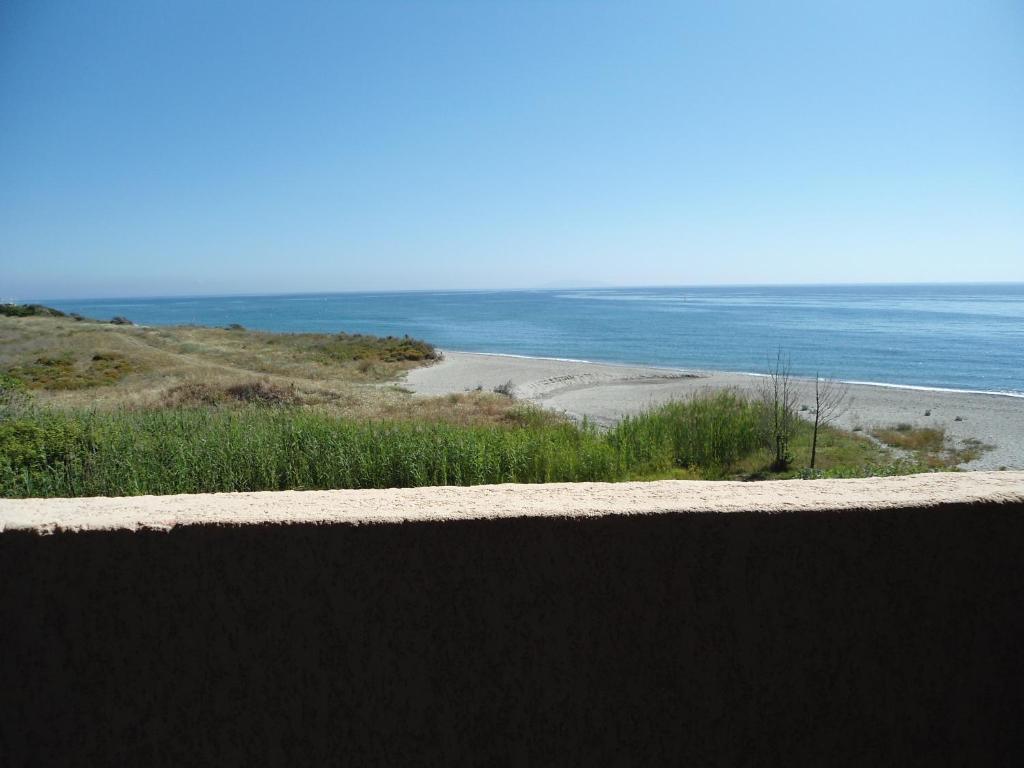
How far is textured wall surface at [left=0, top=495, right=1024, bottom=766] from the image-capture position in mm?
1835

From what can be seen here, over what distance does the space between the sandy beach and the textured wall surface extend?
15.6m

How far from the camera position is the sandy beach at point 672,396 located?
1920cm

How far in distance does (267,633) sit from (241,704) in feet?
0.71

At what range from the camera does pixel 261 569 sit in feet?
6.07

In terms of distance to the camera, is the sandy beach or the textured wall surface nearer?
the textured wall surface

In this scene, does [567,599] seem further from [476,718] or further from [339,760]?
[339,760]

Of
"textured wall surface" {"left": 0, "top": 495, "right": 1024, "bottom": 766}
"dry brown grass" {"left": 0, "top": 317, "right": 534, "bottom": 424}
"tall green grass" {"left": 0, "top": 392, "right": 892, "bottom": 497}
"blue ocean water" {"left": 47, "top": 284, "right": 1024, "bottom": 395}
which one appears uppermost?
"textured wall surface" {"left": 0, "top": 495, "right": 1024, "bottom": 766}

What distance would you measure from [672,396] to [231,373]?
54.2 feet

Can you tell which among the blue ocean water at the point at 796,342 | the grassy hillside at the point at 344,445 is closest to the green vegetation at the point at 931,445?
the grassy hillside at the point at 344,445

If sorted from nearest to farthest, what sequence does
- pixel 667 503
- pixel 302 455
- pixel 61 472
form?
1. pixel 667 503
2. pixel 61 472
3. pixel 302 455

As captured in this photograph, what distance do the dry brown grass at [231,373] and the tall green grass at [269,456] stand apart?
14.0 ft

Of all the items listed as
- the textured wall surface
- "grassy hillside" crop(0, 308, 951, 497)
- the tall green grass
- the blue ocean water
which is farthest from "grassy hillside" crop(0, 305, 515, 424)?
the blue ocean water

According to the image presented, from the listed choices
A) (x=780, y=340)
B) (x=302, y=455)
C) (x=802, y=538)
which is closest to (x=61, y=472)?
(x=302, y=455)

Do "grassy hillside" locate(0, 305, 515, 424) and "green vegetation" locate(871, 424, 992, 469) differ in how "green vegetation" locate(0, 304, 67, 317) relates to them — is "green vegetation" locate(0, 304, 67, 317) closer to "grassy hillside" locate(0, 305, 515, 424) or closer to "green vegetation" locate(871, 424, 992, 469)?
"grassy hillside" locate(0, 305, 515, 424)
